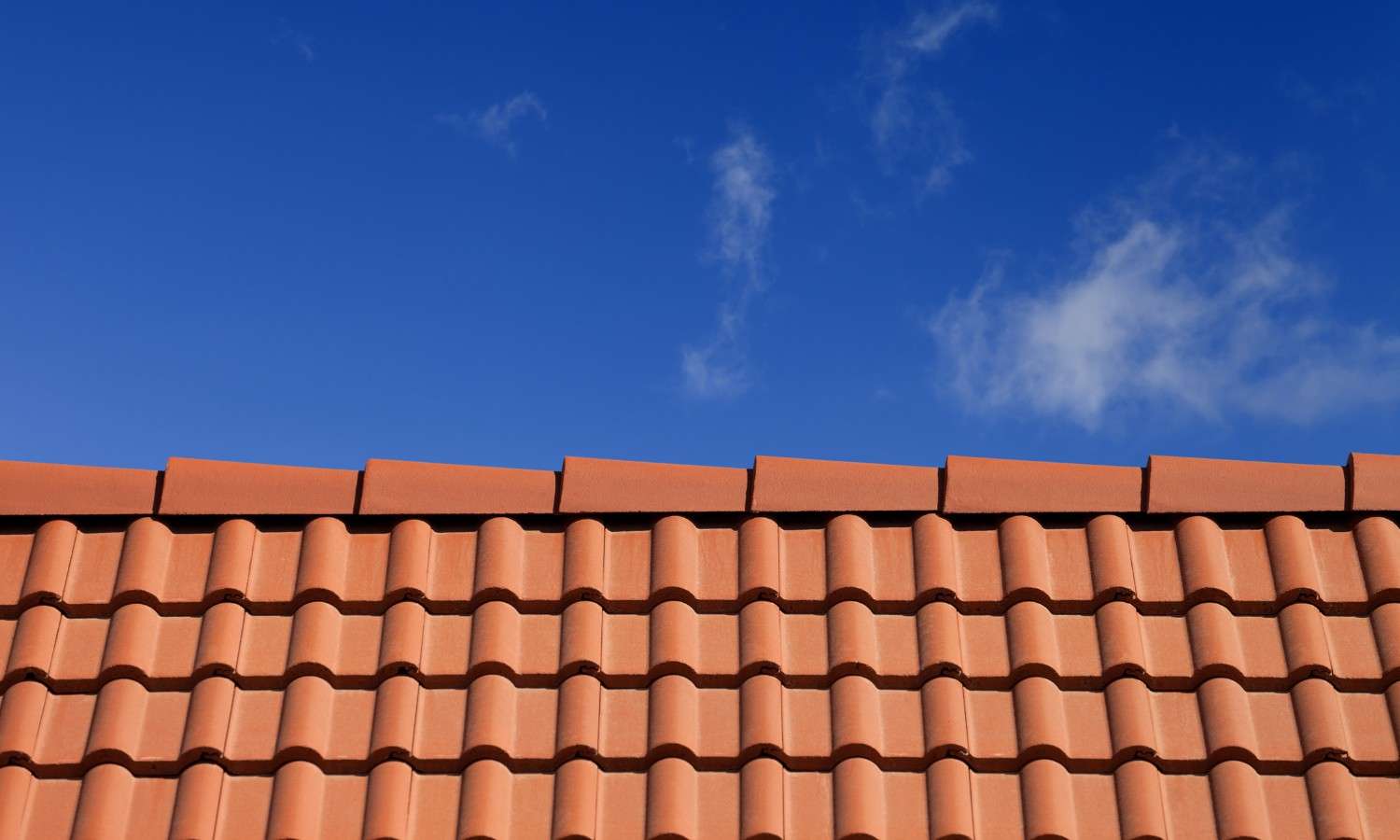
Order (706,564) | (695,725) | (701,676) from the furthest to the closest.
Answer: (706,564) < (701,676) < (695,725)

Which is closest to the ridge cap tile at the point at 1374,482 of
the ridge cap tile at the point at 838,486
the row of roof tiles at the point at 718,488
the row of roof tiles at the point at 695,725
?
the row of roof tiles at the point at 718,488

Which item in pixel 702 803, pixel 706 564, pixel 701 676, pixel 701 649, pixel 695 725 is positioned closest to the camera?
pixel 702 803

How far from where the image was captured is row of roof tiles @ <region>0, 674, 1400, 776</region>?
6.62 meters

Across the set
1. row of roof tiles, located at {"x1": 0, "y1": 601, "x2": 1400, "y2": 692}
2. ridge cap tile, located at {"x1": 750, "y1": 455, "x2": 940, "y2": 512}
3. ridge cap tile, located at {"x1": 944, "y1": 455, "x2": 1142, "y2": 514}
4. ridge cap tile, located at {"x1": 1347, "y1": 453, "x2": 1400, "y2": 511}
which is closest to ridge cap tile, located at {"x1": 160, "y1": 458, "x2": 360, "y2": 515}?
row of roof tiles, located at {"x1": 0, "y1": 601, "x2": 1400, "y2": 692}

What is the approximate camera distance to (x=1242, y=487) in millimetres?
7570

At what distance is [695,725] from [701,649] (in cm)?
37

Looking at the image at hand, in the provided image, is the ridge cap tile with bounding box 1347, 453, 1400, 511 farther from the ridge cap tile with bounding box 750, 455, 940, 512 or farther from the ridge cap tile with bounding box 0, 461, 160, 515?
the ridge cap tile with bounding box 0, 461, 160, 515

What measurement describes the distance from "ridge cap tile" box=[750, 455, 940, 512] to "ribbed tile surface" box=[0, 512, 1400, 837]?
9cm

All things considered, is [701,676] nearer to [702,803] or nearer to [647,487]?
[702,803]

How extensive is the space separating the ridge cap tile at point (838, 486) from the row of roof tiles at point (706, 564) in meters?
0.08

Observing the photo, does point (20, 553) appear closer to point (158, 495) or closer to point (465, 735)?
point (158, 495)

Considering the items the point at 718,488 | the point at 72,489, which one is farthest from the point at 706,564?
the point at 72,489

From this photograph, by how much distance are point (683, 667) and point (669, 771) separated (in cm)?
47

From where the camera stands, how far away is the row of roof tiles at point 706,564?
722 cm
